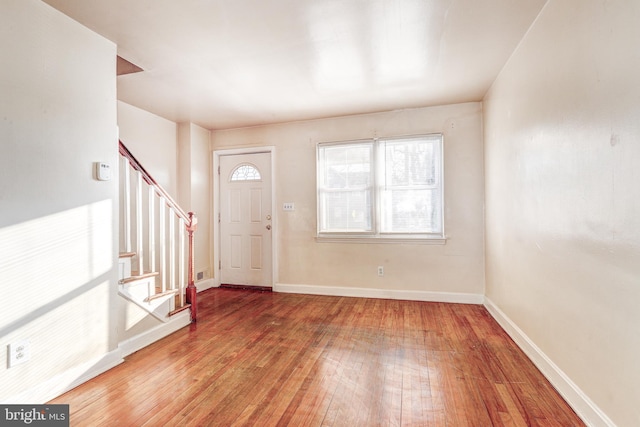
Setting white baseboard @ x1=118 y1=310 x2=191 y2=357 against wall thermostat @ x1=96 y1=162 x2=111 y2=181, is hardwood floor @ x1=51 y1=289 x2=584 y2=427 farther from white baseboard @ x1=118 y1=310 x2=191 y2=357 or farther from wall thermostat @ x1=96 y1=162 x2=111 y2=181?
wall thermostat @ x1=96 y1=162 x2=111 y2=181

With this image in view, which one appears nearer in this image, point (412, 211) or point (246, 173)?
point (412, 211)

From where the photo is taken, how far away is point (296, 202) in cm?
448

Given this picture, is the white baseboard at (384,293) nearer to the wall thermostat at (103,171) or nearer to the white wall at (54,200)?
the white wall at (54,200)

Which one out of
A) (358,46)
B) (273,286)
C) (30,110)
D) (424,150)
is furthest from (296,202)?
(30,110)

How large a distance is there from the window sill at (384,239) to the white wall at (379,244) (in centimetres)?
6

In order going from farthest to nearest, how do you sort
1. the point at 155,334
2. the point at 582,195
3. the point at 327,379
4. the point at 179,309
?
the point at 179,309 < the point at 155,334 < the point at 327,379 < the point at 582,195

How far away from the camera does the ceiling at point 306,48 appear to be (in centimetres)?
200

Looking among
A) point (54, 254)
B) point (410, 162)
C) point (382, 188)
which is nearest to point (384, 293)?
point (382, 188)

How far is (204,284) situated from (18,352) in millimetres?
2919

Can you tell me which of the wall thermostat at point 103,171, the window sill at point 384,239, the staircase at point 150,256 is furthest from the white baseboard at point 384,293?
the wall thermostat at point 103,171

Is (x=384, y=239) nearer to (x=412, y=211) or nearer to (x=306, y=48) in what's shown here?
(x=412, y=211)

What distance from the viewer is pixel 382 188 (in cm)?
409

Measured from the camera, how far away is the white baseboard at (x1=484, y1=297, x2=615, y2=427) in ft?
5.16

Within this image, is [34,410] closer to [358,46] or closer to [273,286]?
[273,286]
